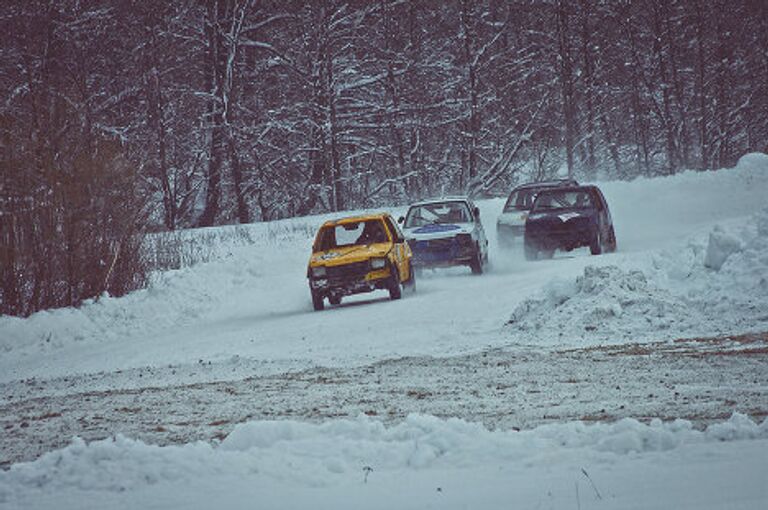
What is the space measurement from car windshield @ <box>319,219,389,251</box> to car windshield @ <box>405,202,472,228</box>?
3.65 meters

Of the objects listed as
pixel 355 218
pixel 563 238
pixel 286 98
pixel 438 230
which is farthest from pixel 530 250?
pixel 286 98

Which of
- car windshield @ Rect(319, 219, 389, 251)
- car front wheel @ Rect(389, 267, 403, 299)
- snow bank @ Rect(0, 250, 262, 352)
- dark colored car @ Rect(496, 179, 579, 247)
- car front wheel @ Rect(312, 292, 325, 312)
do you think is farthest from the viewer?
dark colored car @ Rect(496, 179, 579, 247)

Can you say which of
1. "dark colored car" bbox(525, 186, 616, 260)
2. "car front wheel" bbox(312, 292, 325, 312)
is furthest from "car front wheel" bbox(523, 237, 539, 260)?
"car front wheel" bbox(312, 292, 325, 312)

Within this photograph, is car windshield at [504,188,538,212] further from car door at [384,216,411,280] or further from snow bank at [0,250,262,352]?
car door at [384,216,411,280]

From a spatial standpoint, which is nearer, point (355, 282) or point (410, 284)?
point (355, 282)

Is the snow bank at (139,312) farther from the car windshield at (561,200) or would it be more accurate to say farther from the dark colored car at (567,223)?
the car windshield at (561,200)

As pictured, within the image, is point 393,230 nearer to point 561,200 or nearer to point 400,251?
point 400,251

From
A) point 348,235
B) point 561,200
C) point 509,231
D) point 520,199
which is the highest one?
point 520,199

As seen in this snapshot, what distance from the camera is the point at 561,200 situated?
83.1ft

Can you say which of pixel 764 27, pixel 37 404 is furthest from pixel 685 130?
Result: pixel 37 404

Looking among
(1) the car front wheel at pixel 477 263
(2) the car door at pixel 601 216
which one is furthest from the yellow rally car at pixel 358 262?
(2) the car door at pixel 601 216

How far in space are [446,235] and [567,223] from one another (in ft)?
10.6

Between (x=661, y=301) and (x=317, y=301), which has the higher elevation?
(x=317, y=301)

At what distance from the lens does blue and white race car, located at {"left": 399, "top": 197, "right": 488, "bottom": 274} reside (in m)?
23.1
